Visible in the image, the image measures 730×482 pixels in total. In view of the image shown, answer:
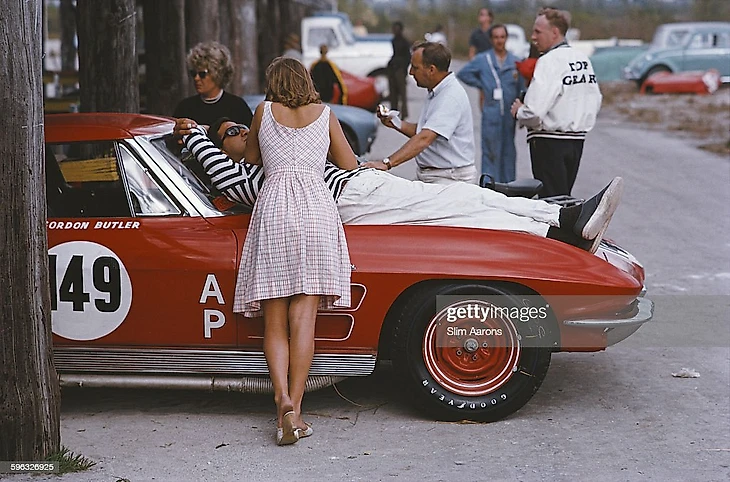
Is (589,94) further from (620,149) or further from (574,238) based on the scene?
(620,149)

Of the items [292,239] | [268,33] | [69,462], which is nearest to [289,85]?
[292,239]

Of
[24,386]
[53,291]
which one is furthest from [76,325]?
[24,386]

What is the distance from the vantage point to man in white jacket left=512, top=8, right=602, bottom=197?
781cm

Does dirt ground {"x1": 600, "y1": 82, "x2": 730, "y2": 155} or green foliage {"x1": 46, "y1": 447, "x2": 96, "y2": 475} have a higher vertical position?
dirt ground {"x1": 600, "y1": 82, "x2": 730, "y2": 155}

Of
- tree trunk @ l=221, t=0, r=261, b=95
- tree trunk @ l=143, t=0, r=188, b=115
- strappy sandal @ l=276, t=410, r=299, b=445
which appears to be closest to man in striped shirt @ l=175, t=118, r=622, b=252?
strappy sandal @ l=276, t=410, r=299, b=445

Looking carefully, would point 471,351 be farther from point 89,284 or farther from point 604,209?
point 89,284

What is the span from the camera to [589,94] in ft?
25.9

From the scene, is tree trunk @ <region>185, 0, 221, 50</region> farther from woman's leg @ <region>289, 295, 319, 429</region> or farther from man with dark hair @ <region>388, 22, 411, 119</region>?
man with dark hair @ <region>388, 22, 411, 119</region>

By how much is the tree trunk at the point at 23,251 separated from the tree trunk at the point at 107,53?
3733mm

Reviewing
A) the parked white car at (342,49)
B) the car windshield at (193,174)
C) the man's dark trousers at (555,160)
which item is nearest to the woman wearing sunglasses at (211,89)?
the car windshield at (193,174)

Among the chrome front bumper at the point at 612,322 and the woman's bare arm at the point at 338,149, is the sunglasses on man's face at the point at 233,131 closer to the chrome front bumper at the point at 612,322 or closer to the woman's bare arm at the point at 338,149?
the woman's bare arm at the point at 338,149

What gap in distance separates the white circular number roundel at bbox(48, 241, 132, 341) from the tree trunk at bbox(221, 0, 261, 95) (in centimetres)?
1093

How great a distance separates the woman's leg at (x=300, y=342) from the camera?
16.8 feet

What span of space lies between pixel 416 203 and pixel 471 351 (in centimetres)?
76
